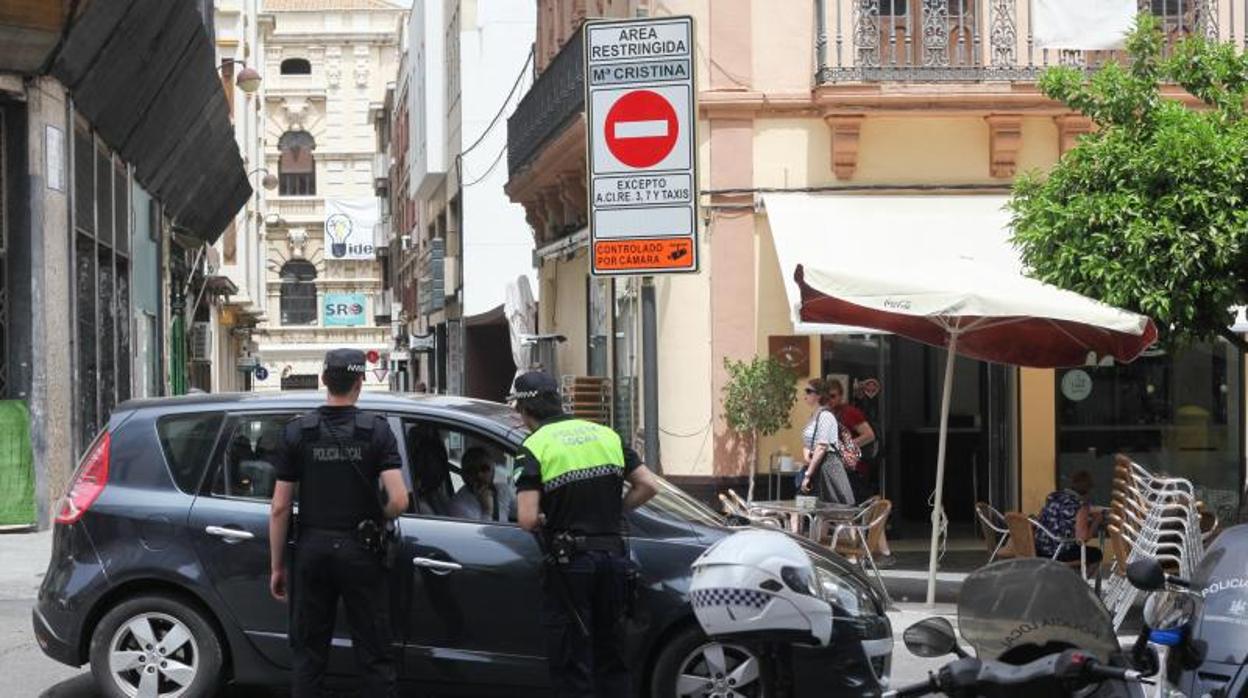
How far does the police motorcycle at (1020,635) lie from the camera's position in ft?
14.6

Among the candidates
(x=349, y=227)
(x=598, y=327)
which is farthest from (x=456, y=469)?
(x=349, y=227)

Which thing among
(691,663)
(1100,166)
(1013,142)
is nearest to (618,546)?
(691,663)

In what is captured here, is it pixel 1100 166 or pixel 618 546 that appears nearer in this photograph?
pixel 618 546

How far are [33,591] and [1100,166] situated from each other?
29.2ft

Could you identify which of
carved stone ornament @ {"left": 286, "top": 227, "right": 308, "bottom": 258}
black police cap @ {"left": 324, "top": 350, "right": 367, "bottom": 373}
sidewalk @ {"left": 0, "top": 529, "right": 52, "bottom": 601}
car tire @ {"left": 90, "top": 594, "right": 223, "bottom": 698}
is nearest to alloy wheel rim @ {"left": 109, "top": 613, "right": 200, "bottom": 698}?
car tire @ {"left": 90, "top": 594, "right": 223, "bottom": 698}

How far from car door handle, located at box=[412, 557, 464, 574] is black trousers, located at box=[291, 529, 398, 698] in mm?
513

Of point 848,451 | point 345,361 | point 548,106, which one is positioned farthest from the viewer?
point 548,106

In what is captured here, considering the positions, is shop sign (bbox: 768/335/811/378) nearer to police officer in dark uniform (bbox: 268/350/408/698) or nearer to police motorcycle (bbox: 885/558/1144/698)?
police officer in dark uniform (bbox: 268/350/408/698)

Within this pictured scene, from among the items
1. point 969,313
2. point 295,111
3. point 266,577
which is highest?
point 295,111

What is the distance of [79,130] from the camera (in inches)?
812

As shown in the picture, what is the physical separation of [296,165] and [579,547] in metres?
74.8

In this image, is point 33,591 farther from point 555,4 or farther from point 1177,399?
point 555,4

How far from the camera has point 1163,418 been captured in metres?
18.1

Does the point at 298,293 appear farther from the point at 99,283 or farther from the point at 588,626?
the point at 588,626
